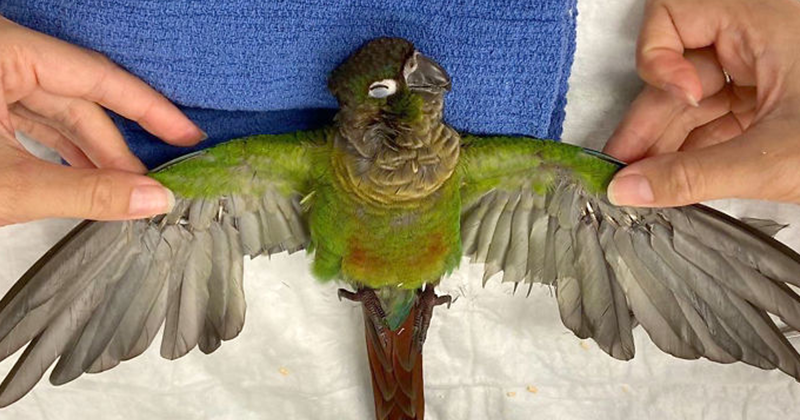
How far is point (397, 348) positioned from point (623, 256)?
0.32 m

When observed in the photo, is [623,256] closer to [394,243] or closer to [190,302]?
[394,243]

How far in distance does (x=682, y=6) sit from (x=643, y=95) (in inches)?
4.8

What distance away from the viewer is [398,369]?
3.26 feet

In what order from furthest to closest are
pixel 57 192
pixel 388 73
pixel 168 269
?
pixel 168 269, pixel 388 73, pixel 57 192

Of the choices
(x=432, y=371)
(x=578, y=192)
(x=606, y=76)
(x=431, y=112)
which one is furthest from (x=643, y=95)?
(x=432, y=371)

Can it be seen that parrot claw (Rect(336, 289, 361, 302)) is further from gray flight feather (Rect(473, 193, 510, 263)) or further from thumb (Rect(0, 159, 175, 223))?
thumb (Rect(0, 159, 175, 223))

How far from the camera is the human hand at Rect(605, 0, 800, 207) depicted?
716mm

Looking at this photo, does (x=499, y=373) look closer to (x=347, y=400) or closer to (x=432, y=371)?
(x=432, y=371)

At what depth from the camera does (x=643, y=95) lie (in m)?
0.96

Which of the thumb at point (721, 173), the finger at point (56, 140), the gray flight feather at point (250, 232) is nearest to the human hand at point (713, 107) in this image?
the thumb at point (721, 173)

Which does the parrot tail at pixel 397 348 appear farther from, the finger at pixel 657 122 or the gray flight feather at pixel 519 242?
the finger at pixel 657 122

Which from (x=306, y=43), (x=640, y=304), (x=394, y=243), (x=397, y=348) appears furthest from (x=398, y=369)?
(x=306, y=43)

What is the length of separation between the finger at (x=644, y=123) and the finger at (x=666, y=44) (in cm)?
Answer: 5

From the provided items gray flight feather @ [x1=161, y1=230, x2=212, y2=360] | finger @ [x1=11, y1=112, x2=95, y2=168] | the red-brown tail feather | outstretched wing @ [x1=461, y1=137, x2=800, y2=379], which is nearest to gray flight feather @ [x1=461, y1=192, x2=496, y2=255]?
outstretched wing @ [x1=461, y1=137, x2=800, y2=379]
